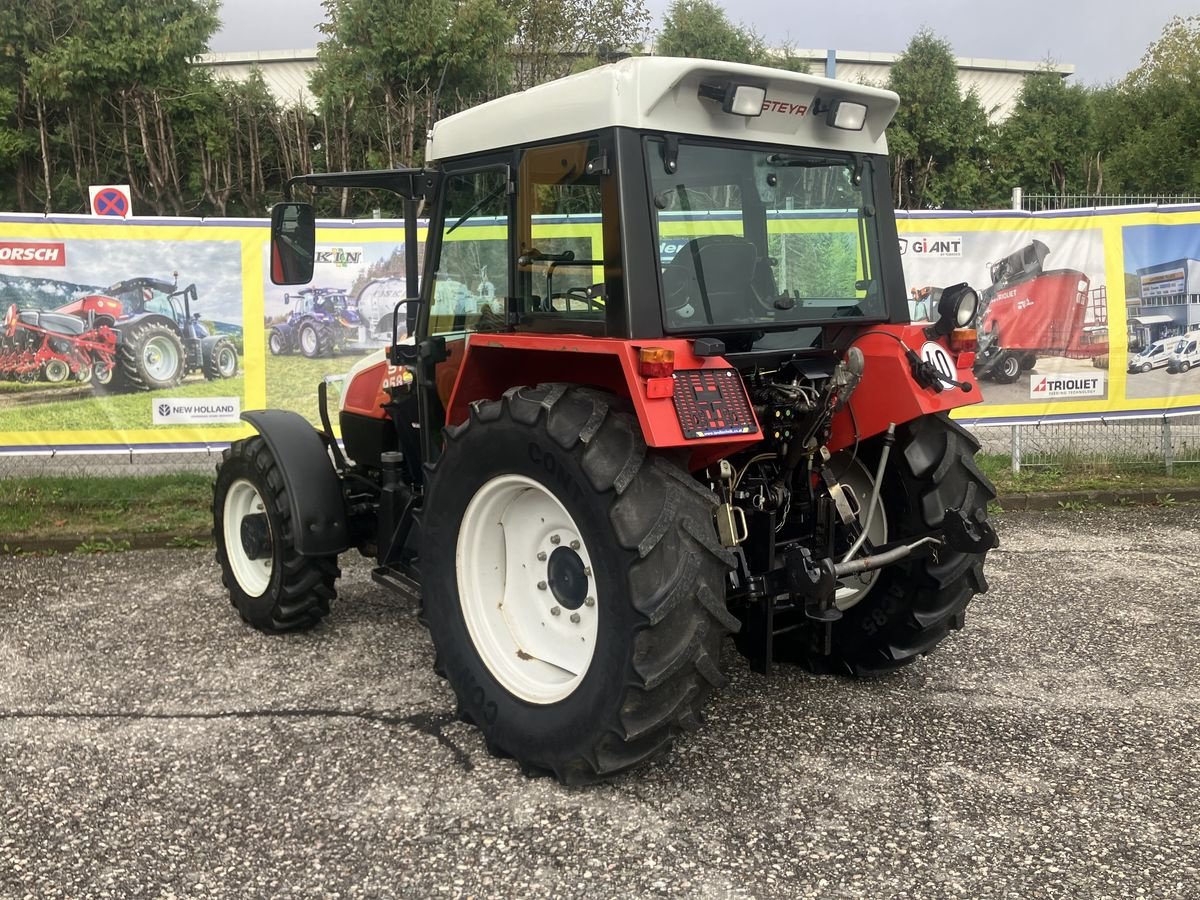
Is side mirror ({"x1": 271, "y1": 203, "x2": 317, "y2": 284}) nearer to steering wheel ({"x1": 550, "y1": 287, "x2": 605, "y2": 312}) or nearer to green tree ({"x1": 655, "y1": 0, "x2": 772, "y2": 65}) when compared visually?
steering wheel ({"x1": 550, "y1": 287, "x2": 605, "y2": 312})

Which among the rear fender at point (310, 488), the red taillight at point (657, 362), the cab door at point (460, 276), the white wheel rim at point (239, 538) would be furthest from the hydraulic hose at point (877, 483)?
the white wheel rim at point (239, 538)

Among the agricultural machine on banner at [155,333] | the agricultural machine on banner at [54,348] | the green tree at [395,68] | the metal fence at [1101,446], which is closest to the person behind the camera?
the agricultural machine on banner at [54,348]

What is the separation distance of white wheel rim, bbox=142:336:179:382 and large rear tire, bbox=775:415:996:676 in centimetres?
533

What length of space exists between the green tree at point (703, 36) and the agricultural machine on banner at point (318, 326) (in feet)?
57.8

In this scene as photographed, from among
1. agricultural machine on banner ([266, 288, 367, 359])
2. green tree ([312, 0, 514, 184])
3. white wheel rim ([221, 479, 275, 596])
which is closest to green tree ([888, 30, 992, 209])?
green tree ([312, 0, 514, 184])

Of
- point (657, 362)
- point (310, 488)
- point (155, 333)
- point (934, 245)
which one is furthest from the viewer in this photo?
point (934, 245)

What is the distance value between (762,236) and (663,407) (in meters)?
0.99

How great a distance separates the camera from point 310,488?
4.71 m

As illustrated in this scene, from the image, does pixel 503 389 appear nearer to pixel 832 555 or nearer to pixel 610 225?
pixel 610 225

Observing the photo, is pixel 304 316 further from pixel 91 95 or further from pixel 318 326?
pixel 91 95

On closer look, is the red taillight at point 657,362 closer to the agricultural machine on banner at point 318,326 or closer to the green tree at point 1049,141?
the agricultural machine on banner at point 318,326

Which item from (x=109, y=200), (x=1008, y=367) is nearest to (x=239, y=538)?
(x=109, y=200)

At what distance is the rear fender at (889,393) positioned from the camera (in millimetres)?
3658

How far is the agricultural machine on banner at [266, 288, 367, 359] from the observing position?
7.70 meters
